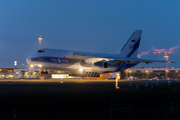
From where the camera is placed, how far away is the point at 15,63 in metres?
134

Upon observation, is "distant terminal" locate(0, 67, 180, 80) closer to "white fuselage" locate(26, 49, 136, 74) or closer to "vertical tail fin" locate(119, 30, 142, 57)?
"vertical tail fin" locate(119, 30, 142, 57)

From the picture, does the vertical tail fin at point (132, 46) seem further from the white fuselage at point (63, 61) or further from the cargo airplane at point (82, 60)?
the white fuselage at point (63, 61)

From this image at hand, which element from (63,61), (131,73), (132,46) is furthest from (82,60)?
(131,73)

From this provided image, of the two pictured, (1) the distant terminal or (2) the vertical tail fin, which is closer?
(2) the vertical tail fin

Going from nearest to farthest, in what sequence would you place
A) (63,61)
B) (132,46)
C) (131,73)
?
(63,61), (132,46), (131,73)

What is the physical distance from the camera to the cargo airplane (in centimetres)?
4797

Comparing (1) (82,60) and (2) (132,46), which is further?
(2) (132,46)

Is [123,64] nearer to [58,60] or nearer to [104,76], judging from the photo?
[58,60]

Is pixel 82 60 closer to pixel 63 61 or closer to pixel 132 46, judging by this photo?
pixel 63 61

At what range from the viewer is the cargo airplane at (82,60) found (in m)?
48.0

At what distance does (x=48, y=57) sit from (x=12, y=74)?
237 feet

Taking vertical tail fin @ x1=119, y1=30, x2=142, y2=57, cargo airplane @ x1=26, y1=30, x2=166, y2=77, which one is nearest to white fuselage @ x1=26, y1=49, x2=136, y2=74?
cargo airplane @ x1=26, y1=30, x2=166, y2=77

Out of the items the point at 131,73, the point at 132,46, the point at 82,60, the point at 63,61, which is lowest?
the point at 131,73

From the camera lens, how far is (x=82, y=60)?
5106 cm
